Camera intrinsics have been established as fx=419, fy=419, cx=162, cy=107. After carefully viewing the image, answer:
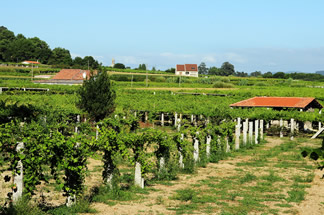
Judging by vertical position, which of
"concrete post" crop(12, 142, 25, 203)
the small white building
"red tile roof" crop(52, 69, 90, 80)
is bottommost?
"concrete post" crop(12, 142, 25, 203)

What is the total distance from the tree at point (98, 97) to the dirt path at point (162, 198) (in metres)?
12.6

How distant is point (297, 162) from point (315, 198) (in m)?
7.59

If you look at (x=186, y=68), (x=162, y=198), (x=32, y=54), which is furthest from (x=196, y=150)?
(x=186, y=68)

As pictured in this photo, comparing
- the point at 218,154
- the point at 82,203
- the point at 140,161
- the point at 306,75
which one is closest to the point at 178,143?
the point at 140,161

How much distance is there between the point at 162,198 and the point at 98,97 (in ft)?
58.6

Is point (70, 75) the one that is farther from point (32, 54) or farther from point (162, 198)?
Result: point (162, 198)

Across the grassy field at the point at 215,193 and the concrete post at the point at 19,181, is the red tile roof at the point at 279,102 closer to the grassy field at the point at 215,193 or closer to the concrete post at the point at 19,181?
the grassy field at the point at 215,193

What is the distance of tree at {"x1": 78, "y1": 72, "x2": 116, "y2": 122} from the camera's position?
2981 centimetres

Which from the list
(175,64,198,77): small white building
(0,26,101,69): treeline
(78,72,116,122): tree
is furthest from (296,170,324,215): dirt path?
(175,64,198,77): small white building

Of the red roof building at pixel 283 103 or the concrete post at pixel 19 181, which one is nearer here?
the concrete post at pixel 19 181

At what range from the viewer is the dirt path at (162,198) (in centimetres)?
1137

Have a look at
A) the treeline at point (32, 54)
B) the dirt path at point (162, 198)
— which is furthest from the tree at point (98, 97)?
the treeline at point (32, 54)

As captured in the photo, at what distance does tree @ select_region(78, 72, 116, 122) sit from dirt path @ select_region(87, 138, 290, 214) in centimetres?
1255

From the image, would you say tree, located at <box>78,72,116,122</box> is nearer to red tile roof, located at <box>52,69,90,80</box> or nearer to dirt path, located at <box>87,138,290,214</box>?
dirt path, located at <box>87,138,290,214</box>
